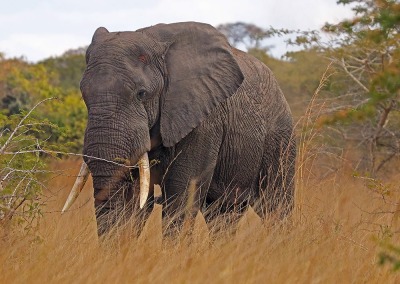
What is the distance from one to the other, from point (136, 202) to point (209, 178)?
0.85m

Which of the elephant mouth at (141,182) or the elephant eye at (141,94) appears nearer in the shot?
the elephant mouth at (141,182)

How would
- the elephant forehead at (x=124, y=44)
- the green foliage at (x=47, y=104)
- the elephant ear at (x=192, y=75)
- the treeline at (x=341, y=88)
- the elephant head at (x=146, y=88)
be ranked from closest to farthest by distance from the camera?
the treeline at (x=341, y=88) → the elephant head at (x=146, y=88) → the elephant forehead at (x=124, y=44) → the elephant ear at (x=192, y=75) → the green foliage at (x=47, y=104)

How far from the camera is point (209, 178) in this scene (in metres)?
7.71

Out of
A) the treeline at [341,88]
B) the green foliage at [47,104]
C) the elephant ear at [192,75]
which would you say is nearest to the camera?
the treeline at [341,88]

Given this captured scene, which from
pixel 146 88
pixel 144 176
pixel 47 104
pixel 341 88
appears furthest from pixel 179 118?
pixel 47 104

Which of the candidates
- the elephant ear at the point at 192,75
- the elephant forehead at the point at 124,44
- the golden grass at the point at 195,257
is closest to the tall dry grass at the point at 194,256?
the golden grass at the point at 195,257

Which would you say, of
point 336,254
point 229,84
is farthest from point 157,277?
point 229,84

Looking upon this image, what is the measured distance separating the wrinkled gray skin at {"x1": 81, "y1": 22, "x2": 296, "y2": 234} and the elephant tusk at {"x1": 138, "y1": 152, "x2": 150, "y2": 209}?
0.18ft

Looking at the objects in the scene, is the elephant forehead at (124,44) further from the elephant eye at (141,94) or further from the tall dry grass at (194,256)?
the tall dry grass at (194,256)

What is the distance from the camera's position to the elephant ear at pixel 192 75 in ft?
24.3

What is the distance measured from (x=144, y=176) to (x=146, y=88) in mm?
605

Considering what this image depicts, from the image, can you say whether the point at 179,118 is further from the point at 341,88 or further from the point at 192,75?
the point at 341,88

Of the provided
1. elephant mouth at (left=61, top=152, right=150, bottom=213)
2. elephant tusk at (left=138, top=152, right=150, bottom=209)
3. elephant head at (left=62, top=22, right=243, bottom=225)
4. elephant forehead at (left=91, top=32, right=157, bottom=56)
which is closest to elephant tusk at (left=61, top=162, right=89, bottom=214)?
elephant mouth at (left=61, top=152, right=150, bottom=213)

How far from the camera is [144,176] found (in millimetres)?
6938
